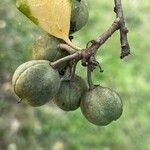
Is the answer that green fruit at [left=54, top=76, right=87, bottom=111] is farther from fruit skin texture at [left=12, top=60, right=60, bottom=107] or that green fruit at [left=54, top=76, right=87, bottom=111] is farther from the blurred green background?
the blurred green background

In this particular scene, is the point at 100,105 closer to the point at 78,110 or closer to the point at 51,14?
the point at 51,14

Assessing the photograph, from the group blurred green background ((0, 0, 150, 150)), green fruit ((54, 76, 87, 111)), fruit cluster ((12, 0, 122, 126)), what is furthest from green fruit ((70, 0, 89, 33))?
blurred green background ((0, 0, 150, 150))

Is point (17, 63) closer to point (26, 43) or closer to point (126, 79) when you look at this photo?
point (26, 43)

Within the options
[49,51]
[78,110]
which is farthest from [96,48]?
[78,110]

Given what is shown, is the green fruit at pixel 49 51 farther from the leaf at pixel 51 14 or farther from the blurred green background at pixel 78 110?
the blurred green background at pixel 78 110

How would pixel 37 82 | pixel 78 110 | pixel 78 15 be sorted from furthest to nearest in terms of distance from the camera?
pixel 78 110 < pixel 78 15 < pixel 37 82
